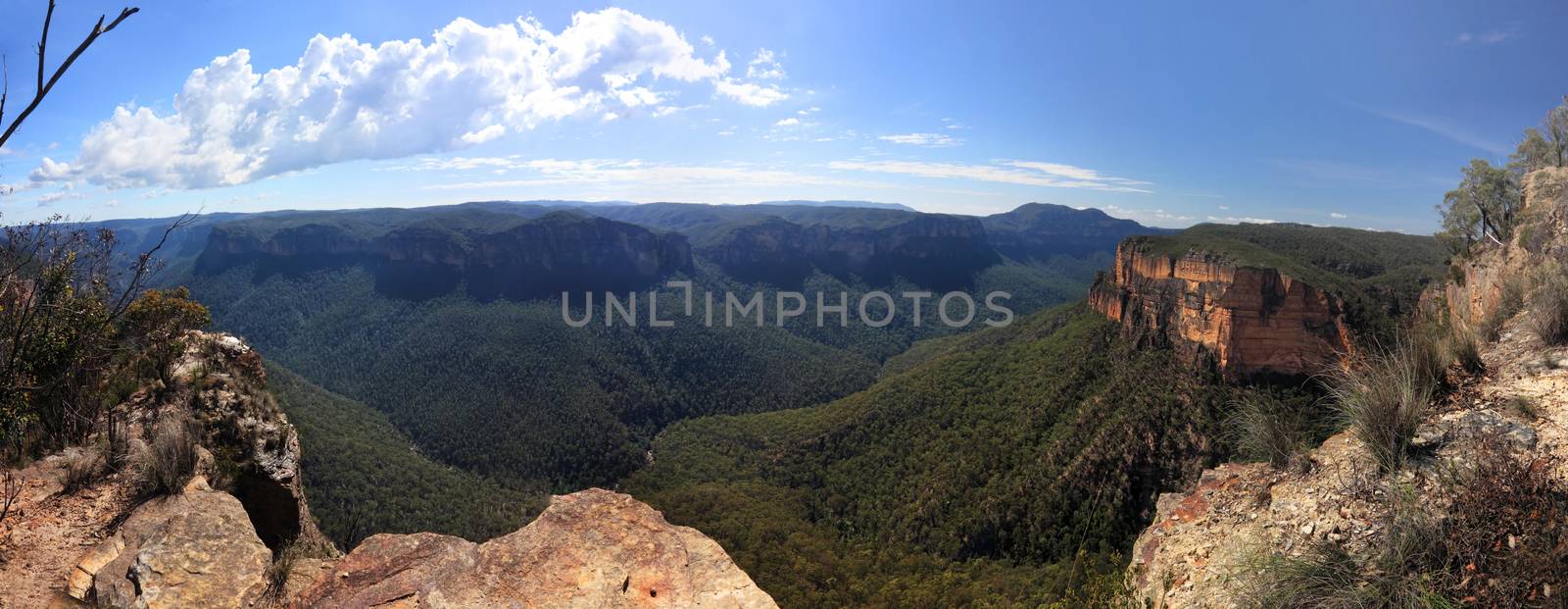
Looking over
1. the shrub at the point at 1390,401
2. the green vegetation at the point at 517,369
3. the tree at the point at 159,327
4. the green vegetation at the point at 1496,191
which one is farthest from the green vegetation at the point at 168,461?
the green vegetation at the point at 517,369

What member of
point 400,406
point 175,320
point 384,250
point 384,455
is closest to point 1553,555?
point 175,320

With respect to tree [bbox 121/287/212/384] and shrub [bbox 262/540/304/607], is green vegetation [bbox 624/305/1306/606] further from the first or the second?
tree [bbox 121/287/212/384]

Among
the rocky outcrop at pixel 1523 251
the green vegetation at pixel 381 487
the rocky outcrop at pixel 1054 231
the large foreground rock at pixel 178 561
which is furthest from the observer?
the rocky outcrop at pixel 1054 231

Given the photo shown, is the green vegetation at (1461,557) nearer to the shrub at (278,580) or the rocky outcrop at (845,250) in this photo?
the shrub at (278,580)

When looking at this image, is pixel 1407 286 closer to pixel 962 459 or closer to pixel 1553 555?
pixel 962 459
